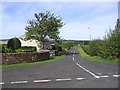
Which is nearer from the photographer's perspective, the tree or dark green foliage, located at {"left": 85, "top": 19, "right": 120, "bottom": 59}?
dark green foliage, located at {"left": 85, "top": 19, "right": 120, "bottom": 59}

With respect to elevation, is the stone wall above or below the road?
above

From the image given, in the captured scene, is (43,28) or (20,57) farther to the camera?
(43,28)

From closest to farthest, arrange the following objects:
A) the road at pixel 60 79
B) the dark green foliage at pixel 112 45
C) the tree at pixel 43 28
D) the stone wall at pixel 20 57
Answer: the road at pixel 60 79
the stone wall at pixel 20 57
the dark green foliage at pixel 112 45
the tree at pixel 43 28

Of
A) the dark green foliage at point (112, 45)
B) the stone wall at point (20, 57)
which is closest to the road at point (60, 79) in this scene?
the stone wall at point (20, 57)

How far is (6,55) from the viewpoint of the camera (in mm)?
26141

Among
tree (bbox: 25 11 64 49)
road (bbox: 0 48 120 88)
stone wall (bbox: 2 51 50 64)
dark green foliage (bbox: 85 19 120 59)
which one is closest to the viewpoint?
road (bbox: 0 48 120 88)

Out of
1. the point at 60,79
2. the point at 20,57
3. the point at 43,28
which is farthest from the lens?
the point at 43,28

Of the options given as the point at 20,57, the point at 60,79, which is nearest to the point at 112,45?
the point at 20,57

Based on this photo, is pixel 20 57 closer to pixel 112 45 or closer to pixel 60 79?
pixel 112 45

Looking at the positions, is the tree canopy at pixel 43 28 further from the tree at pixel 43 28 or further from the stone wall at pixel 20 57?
the stone wall at pixel 20 57

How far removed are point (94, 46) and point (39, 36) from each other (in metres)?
15.2

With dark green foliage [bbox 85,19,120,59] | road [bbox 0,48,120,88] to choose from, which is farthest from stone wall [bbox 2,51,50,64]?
dark green foliage [bbox 85,19,120,59]

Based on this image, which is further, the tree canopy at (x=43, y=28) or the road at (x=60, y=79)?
the tree canopy at (x=43, y=28)

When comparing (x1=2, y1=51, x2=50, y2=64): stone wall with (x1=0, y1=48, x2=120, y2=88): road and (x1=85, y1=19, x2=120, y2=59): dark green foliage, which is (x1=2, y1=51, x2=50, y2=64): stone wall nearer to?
(x1=0, y1=48, x2=120, y2=88): road
